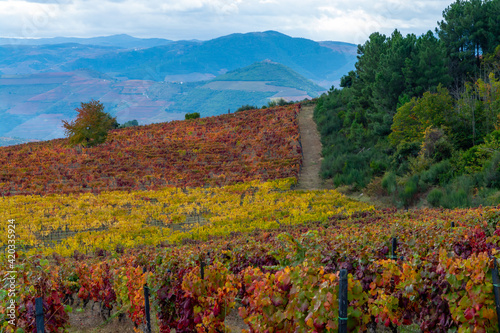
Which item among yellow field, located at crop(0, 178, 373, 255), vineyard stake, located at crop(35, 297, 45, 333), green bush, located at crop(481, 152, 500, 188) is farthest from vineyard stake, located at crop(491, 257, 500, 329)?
green bush, located at crop(481, 152, 500, 188)

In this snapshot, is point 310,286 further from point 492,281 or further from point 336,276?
point 492,281

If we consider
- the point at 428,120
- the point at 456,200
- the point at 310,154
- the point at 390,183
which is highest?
the point at 428,120

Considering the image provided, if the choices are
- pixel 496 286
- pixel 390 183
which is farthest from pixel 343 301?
pixel 390 183

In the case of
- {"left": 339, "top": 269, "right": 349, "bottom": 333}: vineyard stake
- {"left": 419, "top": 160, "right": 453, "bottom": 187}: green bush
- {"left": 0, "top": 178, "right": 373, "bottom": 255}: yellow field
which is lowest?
{"left": 0, "top": 178, "right": 373, "bottom": 255}: yellow field

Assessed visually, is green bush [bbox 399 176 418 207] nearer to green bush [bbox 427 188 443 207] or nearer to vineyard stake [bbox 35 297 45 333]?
green bush [bbox 427 188 443 207]

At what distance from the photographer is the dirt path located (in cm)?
2904

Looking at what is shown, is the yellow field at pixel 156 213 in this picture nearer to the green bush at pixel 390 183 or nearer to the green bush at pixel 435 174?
the green bush at pixel 390 183

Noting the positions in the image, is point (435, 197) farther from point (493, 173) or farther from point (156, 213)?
point (156, 213)

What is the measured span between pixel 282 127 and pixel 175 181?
1788cm

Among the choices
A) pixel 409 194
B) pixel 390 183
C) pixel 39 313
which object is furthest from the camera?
pixel 390 183

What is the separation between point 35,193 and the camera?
26391 mm

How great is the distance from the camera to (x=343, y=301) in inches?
159

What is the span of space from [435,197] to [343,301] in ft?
57.9

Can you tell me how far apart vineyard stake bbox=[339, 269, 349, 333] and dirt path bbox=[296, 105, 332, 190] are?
78.7 feet
